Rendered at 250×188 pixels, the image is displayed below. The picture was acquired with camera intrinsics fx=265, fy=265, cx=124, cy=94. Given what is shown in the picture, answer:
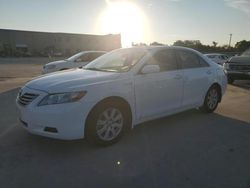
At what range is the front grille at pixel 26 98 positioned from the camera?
3884 mm

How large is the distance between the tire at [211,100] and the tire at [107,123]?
8.11 ft

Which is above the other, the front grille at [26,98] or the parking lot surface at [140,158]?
the front grille at [26,98]

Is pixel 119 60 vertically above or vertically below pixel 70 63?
above

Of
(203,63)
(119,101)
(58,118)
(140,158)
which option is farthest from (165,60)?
(58,118)

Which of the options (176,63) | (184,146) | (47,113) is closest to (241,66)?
(176,63)

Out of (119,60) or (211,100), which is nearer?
(119,60)

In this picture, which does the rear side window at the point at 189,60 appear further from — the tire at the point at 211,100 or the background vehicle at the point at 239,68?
the background vehicle at the point at 239,68

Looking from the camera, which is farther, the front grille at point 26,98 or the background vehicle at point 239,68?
the background vehicle at point 239,68

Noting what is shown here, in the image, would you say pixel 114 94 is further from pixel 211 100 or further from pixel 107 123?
pixel 211 100

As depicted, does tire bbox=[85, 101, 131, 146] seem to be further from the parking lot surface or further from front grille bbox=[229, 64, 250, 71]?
front grille bbox=[229, 64, 250, 71]

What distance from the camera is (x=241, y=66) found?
37.1ft

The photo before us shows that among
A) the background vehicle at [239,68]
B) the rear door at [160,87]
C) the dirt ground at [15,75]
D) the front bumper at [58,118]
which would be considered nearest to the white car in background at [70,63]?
the dirt ground at [15,75]

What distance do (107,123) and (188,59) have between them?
2.49m

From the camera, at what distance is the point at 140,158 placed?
3.77m
